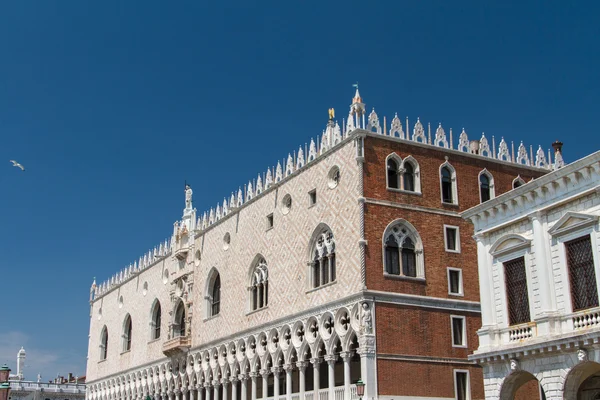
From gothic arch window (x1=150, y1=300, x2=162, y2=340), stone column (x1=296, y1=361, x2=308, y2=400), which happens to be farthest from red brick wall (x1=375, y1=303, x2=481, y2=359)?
gothic arch window (x1=150, y1=300, x2=162, y2=340)

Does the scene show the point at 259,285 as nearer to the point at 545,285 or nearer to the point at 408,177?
the point at 408,177

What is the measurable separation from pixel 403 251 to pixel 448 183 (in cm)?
340

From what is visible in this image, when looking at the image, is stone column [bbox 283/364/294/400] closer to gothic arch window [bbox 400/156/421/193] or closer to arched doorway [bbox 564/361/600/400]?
gothic arch window [bbox 400/156/421/193]

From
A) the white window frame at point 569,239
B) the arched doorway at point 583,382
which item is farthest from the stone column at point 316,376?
the white window frame at point 569,239

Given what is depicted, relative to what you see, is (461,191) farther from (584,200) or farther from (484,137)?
(584,200)

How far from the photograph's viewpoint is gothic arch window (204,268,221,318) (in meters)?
37.1

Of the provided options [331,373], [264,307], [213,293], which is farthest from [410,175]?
[213,293]

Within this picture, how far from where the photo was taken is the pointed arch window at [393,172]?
1101 inches

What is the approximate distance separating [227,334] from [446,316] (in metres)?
11.0

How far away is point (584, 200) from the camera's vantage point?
1916 centimetres

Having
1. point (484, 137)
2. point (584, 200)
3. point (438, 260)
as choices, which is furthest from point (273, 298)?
point (584, 200)

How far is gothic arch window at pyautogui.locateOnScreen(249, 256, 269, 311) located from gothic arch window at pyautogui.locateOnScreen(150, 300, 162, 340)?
12.0 m

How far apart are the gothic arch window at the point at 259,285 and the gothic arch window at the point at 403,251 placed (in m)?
6.85

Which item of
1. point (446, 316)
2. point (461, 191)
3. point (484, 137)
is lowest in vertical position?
point (446, 316)
